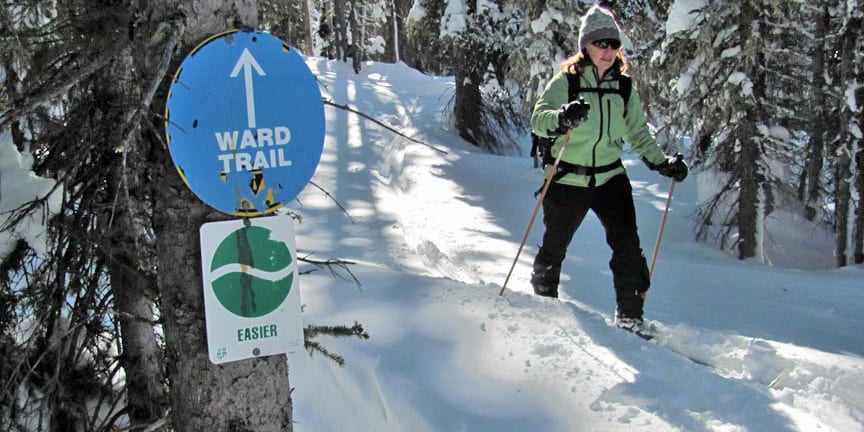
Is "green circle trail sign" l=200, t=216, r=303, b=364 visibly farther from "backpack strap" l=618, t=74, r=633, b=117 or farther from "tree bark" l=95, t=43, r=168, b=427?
"backpack strap" l=618, t=74, r=633, b=117

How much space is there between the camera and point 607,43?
4.77 meters

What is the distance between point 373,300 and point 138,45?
2.88 m

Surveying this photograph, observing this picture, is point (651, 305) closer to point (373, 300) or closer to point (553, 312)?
point (553, 312)

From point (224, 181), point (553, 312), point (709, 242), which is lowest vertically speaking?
point (709, 242)

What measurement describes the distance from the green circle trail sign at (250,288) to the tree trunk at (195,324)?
0.20 ft

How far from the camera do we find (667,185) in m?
16.4

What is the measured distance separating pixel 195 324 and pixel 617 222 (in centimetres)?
364

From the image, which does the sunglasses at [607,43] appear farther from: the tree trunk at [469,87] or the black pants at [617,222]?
the tree trunk at [469,87]

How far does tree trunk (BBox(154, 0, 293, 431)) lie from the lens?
2.00 m

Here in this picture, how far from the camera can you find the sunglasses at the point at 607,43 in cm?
476

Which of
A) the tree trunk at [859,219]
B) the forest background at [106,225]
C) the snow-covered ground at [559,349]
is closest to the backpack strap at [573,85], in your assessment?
the snow-covered ground at [559,349]

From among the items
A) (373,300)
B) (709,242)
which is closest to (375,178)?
(709,242)

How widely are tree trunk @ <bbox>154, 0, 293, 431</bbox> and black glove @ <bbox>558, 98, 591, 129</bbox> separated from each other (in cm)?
277

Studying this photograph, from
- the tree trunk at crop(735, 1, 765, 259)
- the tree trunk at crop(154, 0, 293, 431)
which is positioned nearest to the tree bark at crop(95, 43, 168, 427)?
the tree trunk at crop(154, 0, 293, 431)
